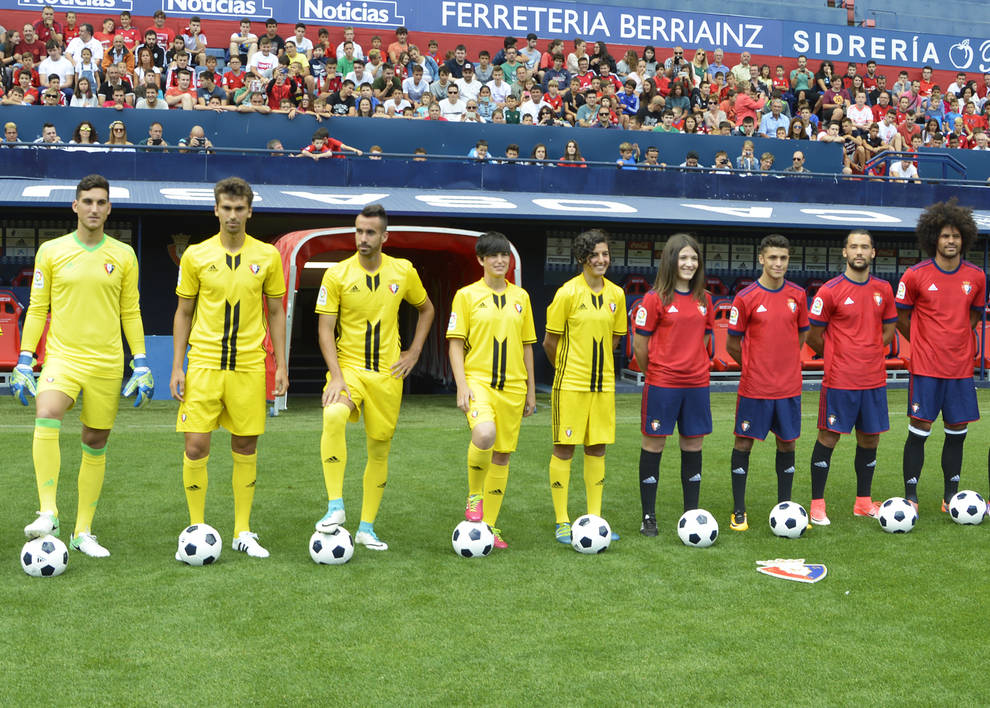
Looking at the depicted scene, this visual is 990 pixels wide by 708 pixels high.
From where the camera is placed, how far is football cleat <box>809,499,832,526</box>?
21.2 ft

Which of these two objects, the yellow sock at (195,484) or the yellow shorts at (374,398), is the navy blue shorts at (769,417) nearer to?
the yellow shorts at (374,398)

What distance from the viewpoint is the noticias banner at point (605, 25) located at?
1862 cm

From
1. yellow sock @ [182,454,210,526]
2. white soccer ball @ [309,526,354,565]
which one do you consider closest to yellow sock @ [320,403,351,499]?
white soccer ball @ [309,526,354,565]

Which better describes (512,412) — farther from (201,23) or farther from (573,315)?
(201,23)

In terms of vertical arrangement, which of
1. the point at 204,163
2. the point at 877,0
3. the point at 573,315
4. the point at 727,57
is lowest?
the point at 573,315

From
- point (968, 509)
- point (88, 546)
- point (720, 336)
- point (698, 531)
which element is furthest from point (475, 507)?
point (720, 336)

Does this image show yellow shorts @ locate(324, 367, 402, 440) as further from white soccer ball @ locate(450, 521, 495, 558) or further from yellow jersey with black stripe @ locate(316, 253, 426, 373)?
white soccer ball @ locate(450, 521, 495, 558)

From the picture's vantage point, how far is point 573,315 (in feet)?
19.3

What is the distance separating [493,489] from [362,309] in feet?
4.13

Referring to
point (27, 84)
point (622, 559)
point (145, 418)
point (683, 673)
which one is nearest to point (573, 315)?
point (622, 559)

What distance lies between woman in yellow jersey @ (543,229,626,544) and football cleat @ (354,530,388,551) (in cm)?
113

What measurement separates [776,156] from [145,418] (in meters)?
10.6

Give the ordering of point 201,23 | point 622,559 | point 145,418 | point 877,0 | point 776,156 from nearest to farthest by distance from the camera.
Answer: point 622,559
point 145,418
point 776,156
point 201,23
point 877,0

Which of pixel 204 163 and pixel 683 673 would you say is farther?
pixel 204 163
